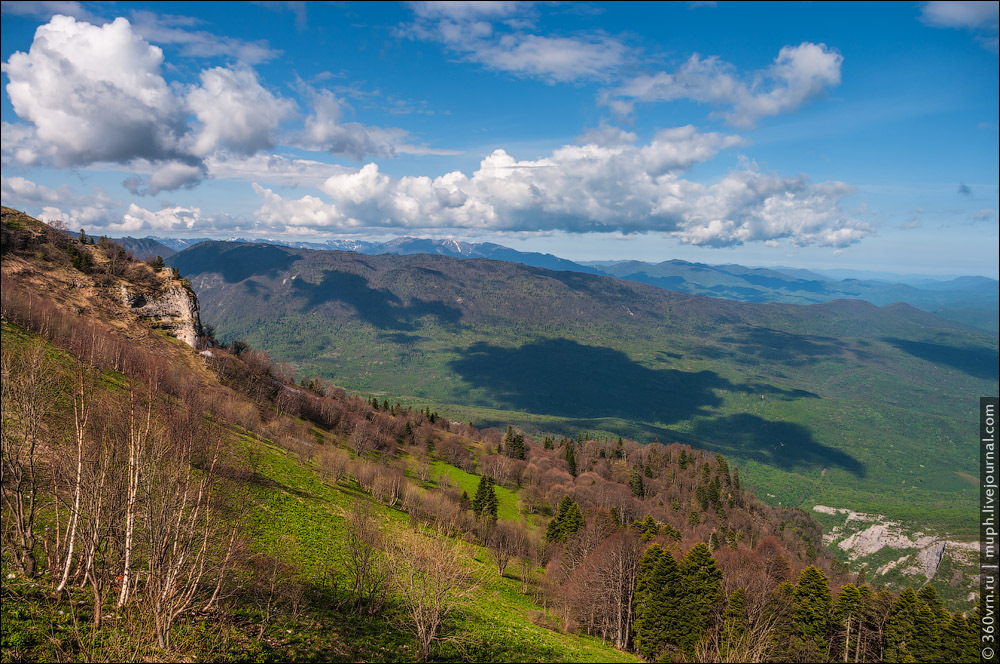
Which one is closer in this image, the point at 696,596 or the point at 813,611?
the point at 696,596

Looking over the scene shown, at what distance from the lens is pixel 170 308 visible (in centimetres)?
9744

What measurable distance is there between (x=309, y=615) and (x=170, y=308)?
9996 cm

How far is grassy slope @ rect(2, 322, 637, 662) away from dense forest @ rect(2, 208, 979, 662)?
0.51ft

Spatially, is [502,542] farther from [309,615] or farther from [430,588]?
[309,615]

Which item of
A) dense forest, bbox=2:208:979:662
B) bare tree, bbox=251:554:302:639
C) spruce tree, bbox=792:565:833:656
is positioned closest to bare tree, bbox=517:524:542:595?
dense forest, bbox=2:208:979:662

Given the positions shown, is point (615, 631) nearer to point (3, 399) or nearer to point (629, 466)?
point (3, 399)

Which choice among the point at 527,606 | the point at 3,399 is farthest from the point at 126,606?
the point at 527,606

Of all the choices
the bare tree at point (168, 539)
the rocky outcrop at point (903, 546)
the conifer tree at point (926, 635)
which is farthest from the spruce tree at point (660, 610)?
the rocky outcrop at point (903, 546)

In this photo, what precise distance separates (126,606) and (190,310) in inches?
4166

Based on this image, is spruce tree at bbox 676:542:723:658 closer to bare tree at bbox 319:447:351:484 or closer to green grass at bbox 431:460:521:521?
bare tree at bbox 319:447:351:484

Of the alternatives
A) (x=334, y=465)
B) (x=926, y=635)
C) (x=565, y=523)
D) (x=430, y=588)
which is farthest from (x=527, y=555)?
(x=430, y=588)

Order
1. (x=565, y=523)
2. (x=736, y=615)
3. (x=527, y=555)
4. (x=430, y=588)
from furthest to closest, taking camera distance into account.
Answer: (x=565, y=523) < (x=527, y=555) < (x=736, y=615) < (x=430, y=588)

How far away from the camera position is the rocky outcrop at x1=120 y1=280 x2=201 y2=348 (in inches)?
3615

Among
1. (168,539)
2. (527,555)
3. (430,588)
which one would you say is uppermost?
(168,539)
